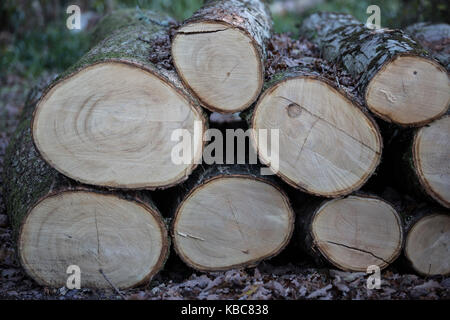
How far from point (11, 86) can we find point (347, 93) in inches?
304

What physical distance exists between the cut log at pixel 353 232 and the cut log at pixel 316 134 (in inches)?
7.4

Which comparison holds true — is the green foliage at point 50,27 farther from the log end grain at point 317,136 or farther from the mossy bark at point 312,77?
the log end grain at point 317,136

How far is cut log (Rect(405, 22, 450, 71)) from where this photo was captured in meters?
4.32

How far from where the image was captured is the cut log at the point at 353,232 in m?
3.26

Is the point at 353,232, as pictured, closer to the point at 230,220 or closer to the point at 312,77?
the point at 230,220

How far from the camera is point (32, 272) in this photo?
10.5 feet

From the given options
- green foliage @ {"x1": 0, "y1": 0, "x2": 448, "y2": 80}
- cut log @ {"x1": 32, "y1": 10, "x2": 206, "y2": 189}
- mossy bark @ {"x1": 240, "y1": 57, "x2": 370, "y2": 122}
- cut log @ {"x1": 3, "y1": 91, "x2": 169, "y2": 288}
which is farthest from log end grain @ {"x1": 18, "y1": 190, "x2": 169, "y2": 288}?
green foliage @ {"x1": 0, "y1": 0, "x2": 448, "y2": 80}

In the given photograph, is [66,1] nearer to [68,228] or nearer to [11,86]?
[11,86]

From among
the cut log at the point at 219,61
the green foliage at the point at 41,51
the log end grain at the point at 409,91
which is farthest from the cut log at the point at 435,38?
the green foliage at the point at 41,51

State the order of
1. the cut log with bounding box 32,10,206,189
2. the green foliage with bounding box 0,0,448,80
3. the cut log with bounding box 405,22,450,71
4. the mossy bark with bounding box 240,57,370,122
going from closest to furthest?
1. the cut log with bounding box 32,10,206,189
2. the mossy bark with bounding box 240,57,370,122
3. the cut log with bounding box 405,22,450,71
4. the green foliage with bounding box 0,0,448,80

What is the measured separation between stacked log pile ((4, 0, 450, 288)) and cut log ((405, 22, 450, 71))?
46.3 inches

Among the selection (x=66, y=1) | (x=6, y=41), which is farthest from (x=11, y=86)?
(x=66, y=1)

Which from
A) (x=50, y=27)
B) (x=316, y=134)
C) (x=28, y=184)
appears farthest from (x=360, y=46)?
(x=50, y=27)

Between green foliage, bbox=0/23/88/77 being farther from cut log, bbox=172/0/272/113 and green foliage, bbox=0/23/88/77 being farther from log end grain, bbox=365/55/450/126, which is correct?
log end grain, bbox=365/55/450/126
